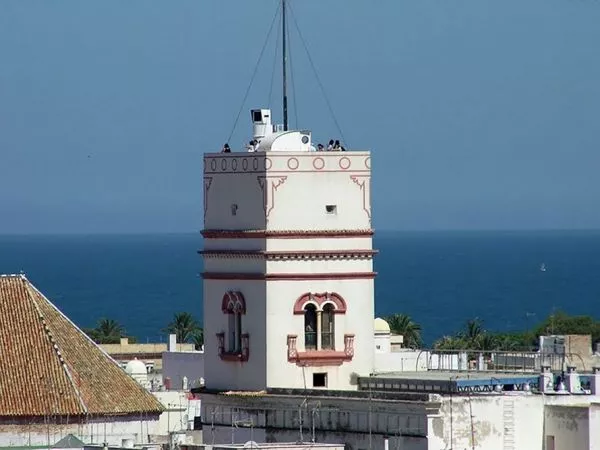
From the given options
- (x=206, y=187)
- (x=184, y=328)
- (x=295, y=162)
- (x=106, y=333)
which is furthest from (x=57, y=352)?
(x=106, y=333)

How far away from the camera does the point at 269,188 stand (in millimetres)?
56000

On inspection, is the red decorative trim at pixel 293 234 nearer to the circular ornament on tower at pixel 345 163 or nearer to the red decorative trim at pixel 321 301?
the red decorative trim at pixel 321 301

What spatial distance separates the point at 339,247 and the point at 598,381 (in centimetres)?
568

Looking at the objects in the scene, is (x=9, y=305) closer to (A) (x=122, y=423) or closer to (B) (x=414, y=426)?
(A) (x=122, y=423)

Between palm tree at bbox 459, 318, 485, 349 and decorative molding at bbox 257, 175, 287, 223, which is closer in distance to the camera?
decorative molding at bbox 257, 175, 287, 223

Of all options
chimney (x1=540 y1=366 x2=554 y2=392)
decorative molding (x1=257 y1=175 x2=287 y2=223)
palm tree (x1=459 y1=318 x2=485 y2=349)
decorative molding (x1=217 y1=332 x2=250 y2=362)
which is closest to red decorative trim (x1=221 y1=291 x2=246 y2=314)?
decorative molding (x1=217 y1=332 x2=250 y2=362)

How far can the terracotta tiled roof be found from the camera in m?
64.6

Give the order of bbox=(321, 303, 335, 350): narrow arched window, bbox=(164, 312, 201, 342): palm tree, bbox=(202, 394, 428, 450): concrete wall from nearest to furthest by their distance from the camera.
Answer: bbox=(202, 394, 428, 450): concrete wall, bbox=(321, 303, 335, 350): narrow arched window, bbox=(164, 312, 201, 342): palm tree

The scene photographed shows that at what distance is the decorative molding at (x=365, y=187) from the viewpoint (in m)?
56.8

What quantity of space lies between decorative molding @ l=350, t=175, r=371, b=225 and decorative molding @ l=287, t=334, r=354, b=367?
2.50 m

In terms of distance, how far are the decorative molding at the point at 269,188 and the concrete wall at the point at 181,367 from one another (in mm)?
26884

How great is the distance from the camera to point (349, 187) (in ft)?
186

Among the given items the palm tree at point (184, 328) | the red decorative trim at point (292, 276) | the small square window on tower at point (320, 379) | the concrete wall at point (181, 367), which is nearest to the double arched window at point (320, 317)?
the red decorative trim at point (292, 276)

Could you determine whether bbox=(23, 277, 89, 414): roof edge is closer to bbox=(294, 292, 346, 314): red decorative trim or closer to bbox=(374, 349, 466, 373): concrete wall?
bbox=(374, 349, 466, 373): concrete wall
